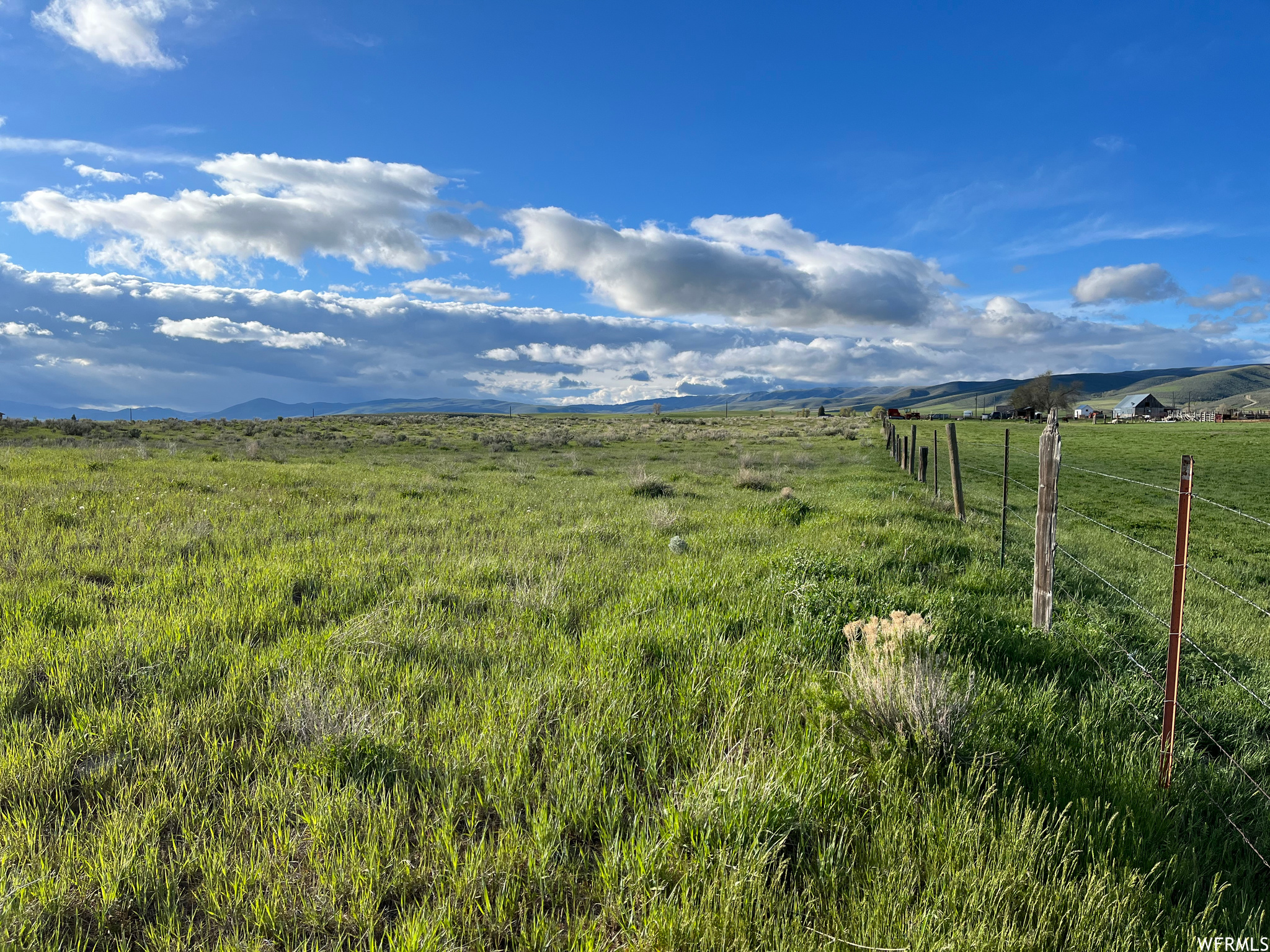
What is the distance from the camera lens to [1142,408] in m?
138

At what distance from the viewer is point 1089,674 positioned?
15.9 ft

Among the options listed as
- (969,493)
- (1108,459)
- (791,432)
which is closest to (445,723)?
(969,493)

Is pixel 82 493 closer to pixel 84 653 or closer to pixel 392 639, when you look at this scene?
pixel 84 653

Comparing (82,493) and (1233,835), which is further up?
(82,493)

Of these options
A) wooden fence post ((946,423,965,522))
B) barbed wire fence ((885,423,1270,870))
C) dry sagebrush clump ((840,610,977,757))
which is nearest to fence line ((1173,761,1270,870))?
barbed wire fence ((885,423,1270,870))

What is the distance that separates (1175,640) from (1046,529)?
2769 mm

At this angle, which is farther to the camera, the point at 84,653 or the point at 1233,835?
the point at 84,653

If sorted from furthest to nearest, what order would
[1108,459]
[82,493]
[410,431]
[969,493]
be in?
[410,431] < [1108,459] < [969,493] < [82,493]

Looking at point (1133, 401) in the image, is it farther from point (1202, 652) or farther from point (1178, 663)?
point (1178, 663)

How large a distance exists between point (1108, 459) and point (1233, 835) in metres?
37.9

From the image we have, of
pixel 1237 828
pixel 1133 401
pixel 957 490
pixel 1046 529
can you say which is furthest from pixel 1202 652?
pixel 1133 401

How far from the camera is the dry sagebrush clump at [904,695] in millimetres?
3273

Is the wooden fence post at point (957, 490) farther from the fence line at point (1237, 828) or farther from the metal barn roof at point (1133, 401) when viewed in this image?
the metal barn roof at point (1133, 401)

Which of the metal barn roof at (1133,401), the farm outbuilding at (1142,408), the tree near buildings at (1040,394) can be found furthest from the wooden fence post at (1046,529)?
the metal barn roof at (1133,401)
